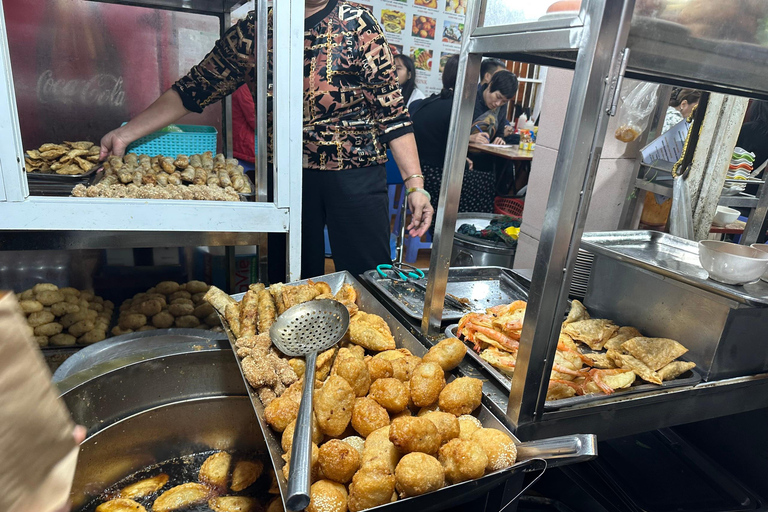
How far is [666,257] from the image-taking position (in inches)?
67.0

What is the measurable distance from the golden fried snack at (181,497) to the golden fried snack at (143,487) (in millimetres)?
52

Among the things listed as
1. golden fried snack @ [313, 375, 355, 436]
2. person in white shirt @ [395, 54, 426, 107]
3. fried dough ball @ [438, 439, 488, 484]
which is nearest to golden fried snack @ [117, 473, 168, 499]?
golden fried snack @ [313, 375, 355, 436]

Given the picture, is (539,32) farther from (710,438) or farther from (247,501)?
(710,438)

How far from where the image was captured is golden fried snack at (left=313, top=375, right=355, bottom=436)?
1025 millimetres

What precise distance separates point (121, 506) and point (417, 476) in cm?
80

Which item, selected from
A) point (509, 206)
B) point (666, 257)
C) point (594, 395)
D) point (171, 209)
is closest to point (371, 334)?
point (594, 395)

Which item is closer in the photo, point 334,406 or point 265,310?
point 334,406

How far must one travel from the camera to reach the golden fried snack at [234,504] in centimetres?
118

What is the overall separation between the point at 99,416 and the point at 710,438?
233 cm

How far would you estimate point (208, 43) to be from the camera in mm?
3789

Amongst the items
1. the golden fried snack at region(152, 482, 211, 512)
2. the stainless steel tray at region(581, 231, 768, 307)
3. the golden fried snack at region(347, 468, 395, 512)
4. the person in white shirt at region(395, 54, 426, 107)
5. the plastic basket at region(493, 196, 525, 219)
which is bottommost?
the golden fried snack at region(152, 482, 211, 512)

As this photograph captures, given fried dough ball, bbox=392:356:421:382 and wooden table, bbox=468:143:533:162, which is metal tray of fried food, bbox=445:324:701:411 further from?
wooden table, bbox=468:143:533:162

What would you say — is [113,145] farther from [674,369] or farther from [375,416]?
[674,369]

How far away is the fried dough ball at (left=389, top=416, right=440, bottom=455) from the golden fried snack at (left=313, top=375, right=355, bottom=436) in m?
0.13
